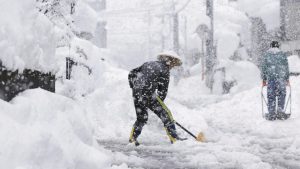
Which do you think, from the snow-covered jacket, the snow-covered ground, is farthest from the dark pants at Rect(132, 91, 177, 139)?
the snow-covered jacket

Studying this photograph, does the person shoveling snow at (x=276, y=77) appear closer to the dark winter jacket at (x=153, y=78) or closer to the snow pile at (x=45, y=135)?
the dark winter jacket at (x=153, y=78)

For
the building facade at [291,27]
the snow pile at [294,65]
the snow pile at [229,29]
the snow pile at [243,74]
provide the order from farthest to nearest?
1. the snow pile at [229,29]
2. the snow pile at [243,74]
3. the building facade at [291,27]
4. the snow pile at [294,65]

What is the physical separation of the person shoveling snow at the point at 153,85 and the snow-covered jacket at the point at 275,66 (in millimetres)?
4628

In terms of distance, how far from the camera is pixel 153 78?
7.77 metres

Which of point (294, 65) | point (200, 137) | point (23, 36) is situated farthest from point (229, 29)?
point (23, 36)

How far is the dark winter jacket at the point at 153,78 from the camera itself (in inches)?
305

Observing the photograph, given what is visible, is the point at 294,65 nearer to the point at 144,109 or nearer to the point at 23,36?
the point at 144,109

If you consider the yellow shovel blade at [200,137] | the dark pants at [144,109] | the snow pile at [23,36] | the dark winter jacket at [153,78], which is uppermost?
the snow pile at [23,36]

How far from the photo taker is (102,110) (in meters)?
11.5

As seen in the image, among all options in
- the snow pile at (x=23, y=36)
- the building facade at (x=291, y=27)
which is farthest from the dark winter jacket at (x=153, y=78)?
the building facade at (x=291, y=27)

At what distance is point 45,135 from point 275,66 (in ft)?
29.6

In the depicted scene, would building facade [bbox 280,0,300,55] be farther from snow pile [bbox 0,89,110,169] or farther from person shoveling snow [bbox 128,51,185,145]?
snow pile [bbox 0,89,110,169]

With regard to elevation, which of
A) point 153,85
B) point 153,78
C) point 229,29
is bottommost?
point 153,85

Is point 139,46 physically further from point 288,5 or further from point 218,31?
point 288,5
